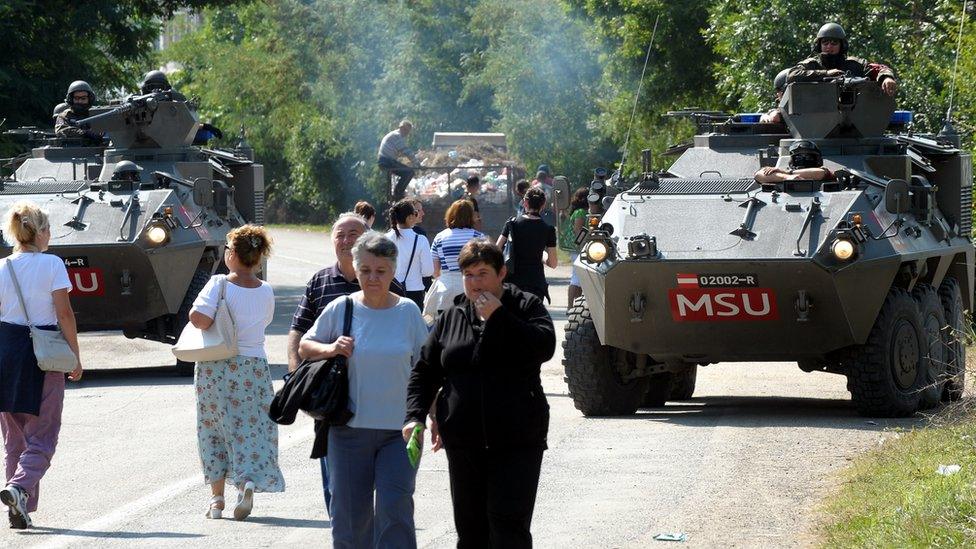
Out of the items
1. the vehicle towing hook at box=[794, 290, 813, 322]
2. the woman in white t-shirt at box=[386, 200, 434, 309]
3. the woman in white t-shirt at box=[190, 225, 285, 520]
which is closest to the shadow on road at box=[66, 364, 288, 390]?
the woman in white t-shirt at box=[386, 200, 434, 309]

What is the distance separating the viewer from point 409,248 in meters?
12.6

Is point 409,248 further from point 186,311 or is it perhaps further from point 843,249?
point 186,311

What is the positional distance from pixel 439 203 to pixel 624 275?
15664mm

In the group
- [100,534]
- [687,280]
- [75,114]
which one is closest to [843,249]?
[687,280]

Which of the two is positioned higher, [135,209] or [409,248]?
[409,248]

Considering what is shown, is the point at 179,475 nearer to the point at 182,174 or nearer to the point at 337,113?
the point at 182,174

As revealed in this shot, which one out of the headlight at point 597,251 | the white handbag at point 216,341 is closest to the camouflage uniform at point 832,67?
the headlight at point 597,251

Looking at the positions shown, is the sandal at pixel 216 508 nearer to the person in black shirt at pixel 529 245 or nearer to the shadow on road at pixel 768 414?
the shadow on road at pixel 768 414

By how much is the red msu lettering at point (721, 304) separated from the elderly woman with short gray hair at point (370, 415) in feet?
17.3

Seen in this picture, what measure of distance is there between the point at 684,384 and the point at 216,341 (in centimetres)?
592

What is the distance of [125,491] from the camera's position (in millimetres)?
9688

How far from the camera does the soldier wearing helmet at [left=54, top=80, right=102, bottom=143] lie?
17.9 meters

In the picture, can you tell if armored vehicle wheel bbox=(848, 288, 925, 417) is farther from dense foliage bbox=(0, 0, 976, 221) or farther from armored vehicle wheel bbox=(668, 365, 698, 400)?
dense foliage bbox=(0, 0, 976, 221)

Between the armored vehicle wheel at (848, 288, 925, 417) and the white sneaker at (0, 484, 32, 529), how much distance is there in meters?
5.76
